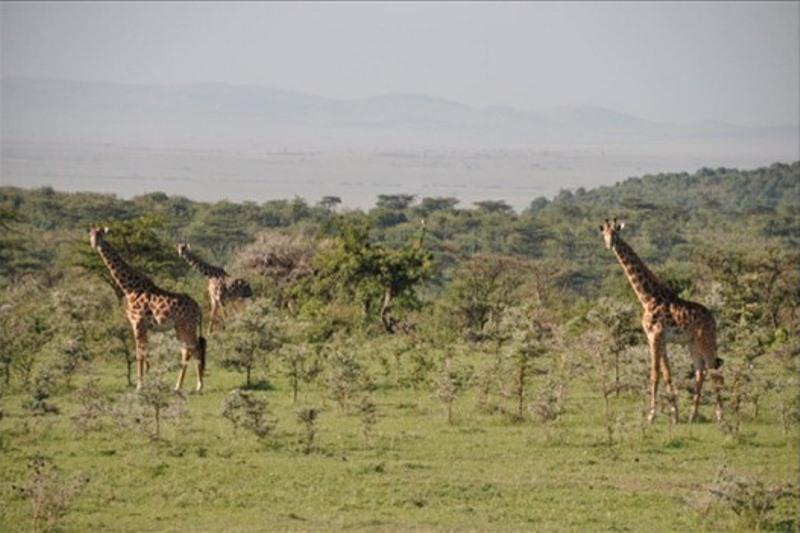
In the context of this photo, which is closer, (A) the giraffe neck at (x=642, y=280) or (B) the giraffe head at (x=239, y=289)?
(A) the giraffe neck at (x=642, y=280)

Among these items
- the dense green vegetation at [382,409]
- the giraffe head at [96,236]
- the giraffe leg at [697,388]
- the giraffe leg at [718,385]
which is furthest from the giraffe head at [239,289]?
the giraffe leg at [718,385]

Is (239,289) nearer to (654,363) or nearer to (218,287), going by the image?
(218,287)

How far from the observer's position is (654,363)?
52.8 ft

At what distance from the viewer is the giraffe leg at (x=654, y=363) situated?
16.0m

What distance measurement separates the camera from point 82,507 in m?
11.5

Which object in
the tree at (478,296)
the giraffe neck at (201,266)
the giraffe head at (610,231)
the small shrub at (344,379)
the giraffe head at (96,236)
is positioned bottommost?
the small shrub at (344,379)

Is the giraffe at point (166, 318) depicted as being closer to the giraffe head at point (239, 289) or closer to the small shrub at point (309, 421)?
the small shrub at point (309, 421)

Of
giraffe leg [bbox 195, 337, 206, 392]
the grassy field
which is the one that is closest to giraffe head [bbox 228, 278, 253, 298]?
giraffe leg [bbox 195, 337, 206, 392]

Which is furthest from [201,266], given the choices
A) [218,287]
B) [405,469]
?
[405,469]

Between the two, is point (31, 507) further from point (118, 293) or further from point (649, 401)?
point (118, 293)

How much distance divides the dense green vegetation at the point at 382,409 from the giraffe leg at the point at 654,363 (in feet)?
0.66

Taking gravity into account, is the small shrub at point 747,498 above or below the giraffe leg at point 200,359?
below

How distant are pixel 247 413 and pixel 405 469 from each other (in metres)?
2.37

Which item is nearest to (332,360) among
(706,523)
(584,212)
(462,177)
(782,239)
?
(706,523)
